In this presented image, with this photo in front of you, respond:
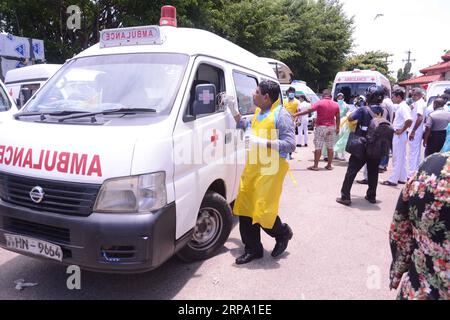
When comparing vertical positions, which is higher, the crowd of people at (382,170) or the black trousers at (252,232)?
the crowd of people at (382,170)

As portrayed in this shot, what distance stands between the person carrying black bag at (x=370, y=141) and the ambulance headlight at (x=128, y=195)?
13.4 ft

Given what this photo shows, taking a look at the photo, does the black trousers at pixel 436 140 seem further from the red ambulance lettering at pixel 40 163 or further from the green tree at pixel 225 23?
the green tree at pixel 225 23

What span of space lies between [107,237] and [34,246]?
0.68m

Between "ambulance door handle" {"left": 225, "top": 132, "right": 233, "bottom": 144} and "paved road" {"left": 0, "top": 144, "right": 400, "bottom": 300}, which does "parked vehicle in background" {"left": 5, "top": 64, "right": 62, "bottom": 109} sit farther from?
"ambulance door handle" {"left": 225, "top": 132, "right": 233, "bottom": 144}

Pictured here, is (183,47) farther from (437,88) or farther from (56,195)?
(437,88)

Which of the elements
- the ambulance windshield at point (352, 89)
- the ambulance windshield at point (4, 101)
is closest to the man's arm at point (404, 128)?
the ambulance windshield at point (4, 101)

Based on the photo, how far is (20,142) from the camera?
112 inches

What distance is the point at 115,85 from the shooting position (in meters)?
3.33

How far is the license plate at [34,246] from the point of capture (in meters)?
2.68

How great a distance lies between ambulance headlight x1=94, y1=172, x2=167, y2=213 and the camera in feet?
8.43

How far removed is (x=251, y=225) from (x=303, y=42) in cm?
2650

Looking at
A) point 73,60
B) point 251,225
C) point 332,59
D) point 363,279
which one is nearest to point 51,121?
point 73,60

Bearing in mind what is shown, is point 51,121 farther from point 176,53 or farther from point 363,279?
point 363,279

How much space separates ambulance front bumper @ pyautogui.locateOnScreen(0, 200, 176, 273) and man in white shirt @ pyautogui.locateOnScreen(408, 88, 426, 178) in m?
6.42
